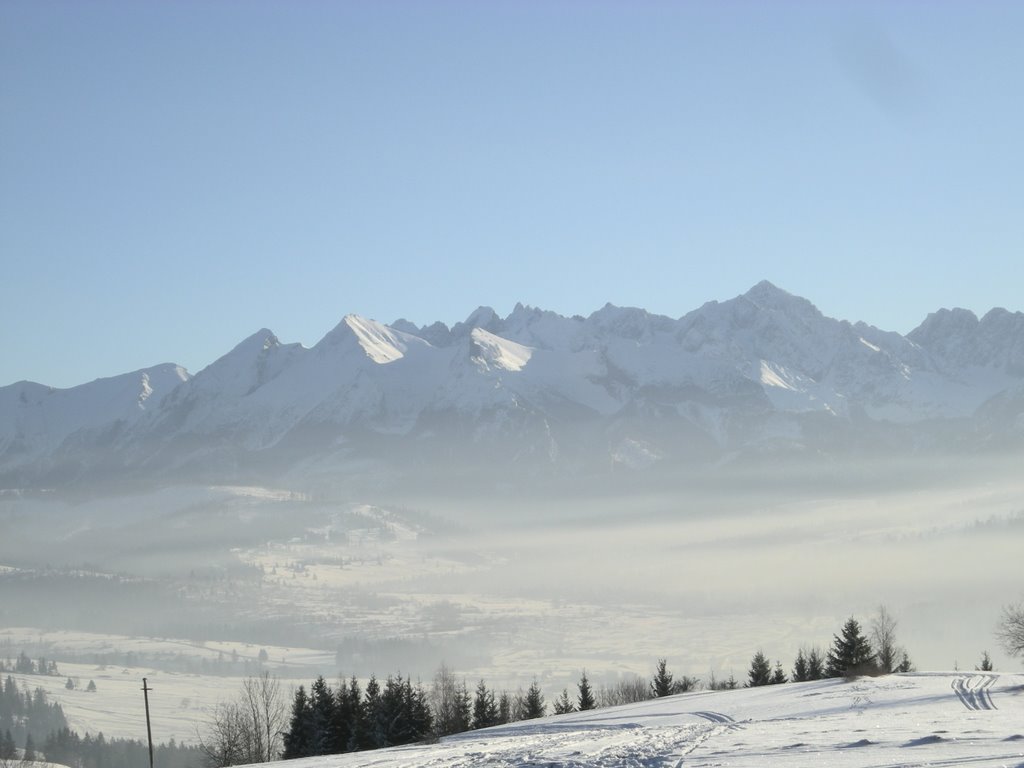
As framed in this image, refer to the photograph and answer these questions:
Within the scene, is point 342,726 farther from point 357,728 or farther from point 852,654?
point 852,654

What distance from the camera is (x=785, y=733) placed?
182 ft

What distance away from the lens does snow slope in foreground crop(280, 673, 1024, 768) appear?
152 feet

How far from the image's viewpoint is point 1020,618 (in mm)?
101625

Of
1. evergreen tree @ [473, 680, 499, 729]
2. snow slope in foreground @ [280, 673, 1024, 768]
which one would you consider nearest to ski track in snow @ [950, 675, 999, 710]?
snow slope in foreground @ [280, 673, 1024, 768]

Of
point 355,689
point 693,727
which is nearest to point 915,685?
point 693,727

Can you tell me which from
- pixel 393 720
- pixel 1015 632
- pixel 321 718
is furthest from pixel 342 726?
pixel 1015 632

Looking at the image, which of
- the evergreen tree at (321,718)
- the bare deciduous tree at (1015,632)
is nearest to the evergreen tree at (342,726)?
the evergreen tree at (321,718)

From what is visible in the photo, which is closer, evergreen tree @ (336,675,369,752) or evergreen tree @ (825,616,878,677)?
evergreen tree @ (336,675,369,752)

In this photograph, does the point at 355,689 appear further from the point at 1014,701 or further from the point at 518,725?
the point at 1014,701

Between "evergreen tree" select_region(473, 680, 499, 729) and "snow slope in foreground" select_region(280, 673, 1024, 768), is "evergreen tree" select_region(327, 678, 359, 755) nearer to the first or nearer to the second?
"evergreen tree" select_region(473, 680, 499, 729)

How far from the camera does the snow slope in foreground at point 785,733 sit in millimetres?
46344

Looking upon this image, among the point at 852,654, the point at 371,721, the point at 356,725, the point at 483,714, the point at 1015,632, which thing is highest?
the point at 1015,632

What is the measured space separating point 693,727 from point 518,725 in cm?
2016

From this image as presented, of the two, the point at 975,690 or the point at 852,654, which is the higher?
the point at 975,690
